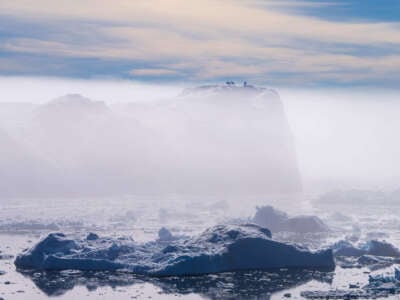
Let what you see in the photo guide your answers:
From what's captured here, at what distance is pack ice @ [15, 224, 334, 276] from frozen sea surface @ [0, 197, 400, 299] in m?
0.42

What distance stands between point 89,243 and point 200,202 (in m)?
21.7

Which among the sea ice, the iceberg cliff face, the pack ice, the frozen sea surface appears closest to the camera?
the frozen sea surface

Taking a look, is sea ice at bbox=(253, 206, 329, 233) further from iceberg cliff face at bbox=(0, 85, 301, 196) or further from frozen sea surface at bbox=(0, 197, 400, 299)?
iceberg cliff face at bbox=(0, 85, 301, 196)

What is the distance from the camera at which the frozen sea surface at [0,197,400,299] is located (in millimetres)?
25641

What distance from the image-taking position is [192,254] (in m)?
27.8

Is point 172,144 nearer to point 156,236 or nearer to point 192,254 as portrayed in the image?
point 156,236

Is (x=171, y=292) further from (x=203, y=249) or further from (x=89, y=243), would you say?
(x=89, y=243)

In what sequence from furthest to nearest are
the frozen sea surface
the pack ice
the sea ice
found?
the sea ice < the pack ice < the frozen sea surface

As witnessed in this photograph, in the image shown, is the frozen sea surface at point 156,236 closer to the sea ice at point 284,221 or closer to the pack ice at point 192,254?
the pack ice at point 192,254

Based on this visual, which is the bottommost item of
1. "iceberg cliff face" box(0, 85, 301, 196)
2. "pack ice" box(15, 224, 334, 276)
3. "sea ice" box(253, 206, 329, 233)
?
"pack ice" box(15, 224, 334, 276)

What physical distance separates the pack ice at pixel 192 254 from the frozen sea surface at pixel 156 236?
422 mm

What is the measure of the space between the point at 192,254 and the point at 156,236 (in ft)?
29.0

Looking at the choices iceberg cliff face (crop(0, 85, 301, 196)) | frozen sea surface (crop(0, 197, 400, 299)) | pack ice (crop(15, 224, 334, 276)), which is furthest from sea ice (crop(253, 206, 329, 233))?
iceberg cliff face (crop(0, 85, 301, 196))

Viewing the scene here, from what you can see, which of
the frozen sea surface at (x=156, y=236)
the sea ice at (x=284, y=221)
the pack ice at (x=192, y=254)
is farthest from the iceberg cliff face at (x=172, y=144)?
the pack ice at (x=192, y=254)
